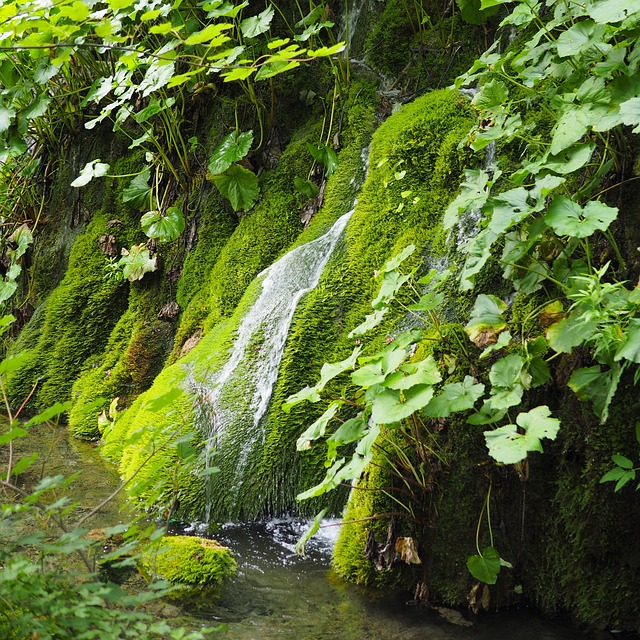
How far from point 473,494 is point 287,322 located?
1.45m

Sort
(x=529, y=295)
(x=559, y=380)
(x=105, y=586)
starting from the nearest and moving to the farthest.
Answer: (x=105, y=586) → (x=559, y=380) → (x=529, y=295)

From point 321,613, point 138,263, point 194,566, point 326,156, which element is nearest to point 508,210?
point 321,613

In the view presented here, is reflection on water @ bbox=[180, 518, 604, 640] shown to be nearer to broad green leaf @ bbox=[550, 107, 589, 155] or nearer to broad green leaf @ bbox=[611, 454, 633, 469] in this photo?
broad green leaf @ bbox=[611, 454, 633, 469]

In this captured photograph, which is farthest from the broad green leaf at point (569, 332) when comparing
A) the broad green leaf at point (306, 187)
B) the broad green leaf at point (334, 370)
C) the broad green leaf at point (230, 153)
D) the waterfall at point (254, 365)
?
the broad green leaf at point (230, 153)

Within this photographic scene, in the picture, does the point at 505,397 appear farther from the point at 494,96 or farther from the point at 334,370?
the point at 494,96

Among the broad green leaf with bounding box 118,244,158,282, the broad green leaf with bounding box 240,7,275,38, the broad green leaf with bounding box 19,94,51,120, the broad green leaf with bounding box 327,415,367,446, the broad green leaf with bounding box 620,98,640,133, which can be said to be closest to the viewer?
the broad green leaf with bounding box 620,98,640,133

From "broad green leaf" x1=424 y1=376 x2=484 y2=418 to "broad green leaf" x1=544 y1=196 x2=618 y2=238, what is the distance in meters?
0.54

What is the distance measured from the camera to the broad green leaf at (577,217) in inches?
81.5

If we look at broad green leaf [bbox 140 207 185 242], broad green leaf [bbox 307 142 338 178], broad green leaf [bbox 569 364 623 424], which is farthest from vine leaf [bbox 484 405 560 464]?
broad green leaf [bbox 140 207 185 242]

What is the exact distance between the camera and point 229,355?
3.82m

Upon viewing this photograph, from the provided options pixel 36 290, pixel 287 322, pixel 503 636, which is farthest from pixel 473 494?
pixel 36 290

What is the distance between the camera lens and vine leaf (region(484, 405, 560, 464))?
1.94 m

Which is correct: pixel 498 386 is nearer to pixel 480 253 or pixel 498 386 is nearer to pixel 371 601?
pixel 480 253

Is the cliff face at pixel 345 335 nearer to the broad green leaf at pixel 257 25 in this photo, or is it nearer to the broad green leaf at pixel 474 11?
the broad green leaf at pixel 474 11
